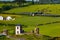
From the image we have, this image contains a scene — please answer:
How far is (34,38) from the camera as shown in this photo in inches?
458

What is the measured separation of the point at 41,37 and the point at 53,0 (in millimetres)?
46610

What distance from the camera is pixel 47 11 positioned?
139ft

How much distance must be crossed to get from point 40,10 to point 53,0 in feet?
49.3

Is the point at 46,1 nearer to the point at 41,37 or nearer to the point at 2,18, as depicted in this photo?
the point at 2,18

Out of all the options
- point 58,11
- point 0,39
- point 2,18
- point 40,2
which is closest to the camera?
point 0,39

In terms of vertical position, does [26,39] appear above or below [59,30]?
above

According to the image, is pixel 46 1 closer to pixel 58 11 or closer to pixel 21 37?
pixel 58 11

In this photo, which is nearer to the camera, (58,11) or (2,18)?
(2,18)

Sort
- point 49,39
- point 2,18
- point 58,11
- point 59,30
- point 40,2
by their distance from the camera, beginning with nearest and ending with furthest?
point 49,39
point 59,30
point 2,18
point 58,11
point 40,2

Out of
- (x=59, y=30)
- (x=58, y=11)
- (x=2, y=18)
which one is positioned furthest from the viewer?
(x=58, y=11)

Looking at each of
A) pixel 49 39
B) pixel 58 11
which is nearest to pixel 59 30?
pixel 49 39

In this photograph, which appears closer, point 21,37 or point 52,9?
point 21,37

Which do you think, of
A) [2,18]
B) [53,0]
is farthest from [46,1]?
[2,18]

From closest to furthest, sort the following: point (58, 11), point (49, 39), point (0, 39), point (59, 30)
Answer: point (0, 39)
point (49, 39)
point (59, 30)
point (58, 11)
